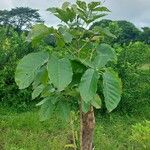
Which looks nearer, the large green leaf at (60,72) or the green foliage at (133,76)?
the large green leaf at (60,72)

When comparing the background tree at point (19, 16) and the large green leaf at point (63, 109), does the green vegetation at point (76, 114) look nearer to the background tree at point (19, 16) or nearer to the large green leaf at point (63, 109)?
the large green leaf at point (63, 109)

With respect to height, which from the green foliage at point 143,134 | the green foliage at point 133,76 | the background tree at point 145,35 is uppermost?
the green foliage at point 143,134

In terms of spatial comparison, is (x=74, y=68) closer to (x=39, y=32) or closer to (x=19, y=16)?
(x=39, y=32)

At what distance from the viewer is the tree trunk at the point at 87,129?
184 centimetres

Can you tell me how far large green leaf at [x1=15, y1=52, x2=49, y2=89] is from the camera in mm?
1664

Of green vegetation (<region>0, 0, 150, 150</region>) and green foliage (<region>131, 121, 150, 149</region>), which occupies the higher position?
green foliage (<region>131, 121, 150, 149</region>)

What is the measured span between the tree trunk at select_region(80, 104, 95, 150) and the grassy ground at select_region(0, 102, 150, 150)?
302 centimetres

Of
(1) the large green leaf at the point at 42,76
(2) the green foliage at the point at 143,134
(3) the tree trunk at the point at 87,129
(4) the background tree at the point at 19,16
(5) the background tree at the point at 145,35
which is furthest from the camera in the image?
(5) the background tree at the point at 145,35

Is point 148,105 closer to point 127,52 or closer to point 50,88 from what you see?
point 127,52

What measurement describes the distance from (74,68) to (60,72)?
13cm

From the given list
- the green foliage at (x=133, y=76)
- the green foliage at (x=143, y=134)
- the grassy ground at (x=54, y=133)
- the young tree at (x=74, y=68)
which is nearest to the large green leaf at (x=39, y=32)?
the young tree at (x=74, y=68)

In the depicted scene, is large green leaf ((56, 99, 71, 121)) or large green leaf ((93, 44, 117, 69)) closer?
large green leaf ((93, 44, 117, 69))

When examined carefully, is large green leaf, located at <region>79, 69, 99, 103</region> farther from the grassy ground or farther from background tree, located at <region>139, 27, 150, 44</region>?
background tree, located at <region>139, 27, 150, 44</region>

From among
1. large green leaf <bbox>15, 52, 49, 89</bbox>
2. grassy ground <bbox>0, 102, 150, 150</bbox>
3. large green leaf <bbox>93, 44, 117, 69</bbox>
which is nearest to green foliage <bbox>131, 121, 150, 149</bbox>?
grassy ground <bbox>0, 102, 150, 150</bbox>
